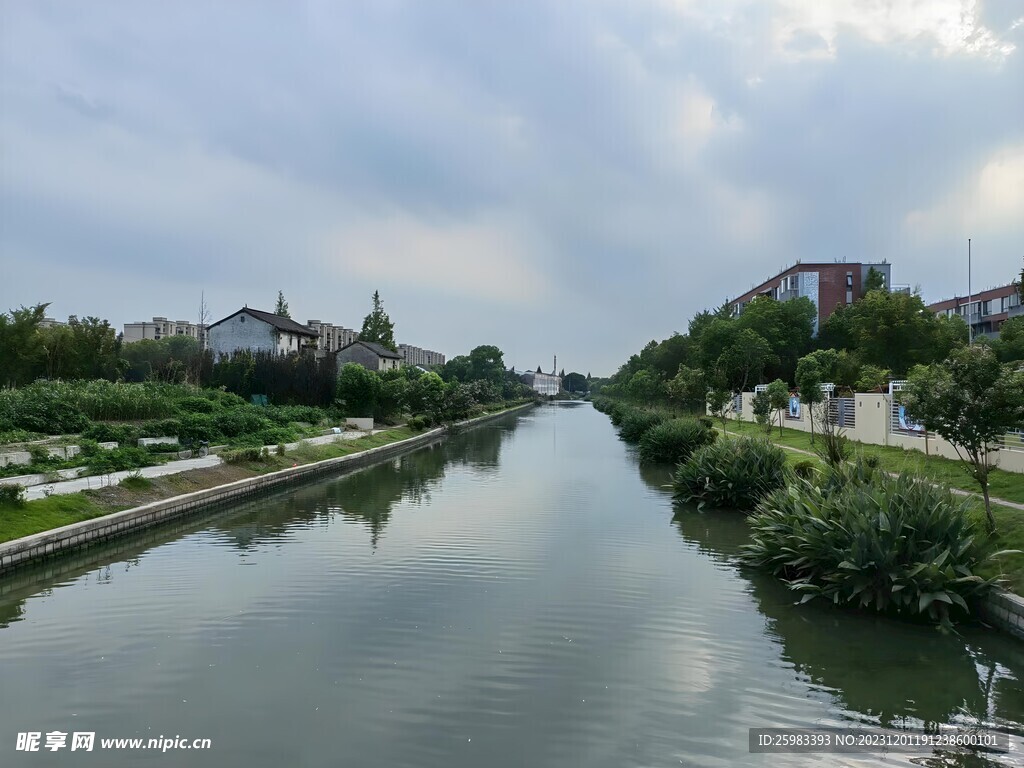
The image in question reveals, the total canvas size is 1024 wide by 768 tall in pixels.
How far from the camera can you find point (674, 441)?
24188mm

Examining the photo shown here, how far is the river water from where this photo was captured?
198 inches

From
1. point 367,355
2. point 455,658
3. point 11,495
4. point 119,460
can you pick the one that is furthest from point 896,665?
point 367,355

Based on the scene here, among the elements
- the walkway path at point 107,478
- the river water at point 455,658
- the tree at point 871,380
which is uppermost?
the tree at point 871,380

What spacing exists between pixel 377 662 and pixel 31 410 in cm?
1740

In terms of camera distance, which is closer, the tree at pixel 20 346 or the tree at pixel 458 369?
the tree at pixel 20 346

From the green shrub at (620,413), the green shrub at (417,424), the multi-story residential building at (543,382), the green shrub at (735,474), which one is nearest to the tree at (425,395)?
the green shrub at (417,424)

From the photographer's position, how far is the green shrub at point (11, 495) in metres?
10.2

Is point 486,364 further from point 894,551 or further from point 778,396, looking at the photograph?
point 894,551

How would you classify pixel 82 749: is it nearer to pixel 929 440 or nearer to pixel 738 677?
pixel 738 677

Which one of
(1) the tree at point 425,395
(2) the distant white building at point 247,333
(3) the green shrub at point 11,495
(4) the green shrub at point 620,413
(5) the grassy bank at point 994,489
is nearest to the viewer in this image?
(5) the grassy bank at point 994,489

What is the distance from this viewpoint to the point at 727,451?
15.4 m

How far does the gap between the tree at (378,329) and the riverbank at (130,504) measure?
60.4 meters

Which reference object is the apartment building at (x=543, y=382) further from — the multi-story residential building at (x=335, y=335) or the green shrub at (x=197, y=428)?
the green shrub at (x=197, y=428)

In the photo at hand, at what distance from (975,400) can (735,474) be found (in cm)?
641
